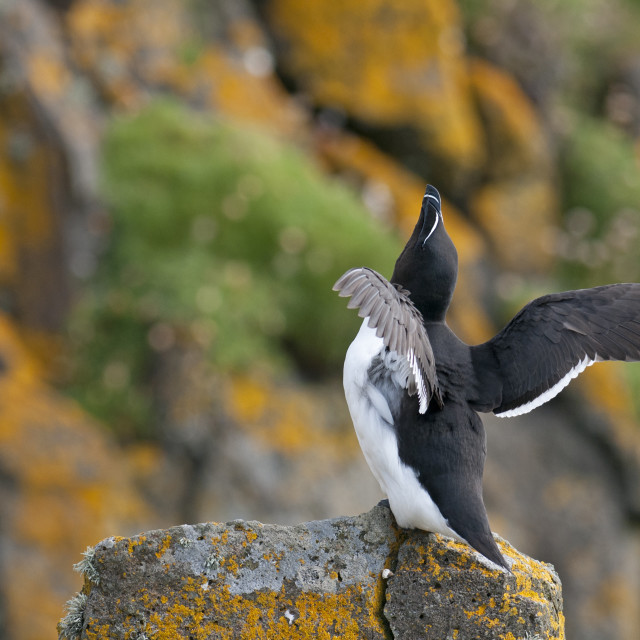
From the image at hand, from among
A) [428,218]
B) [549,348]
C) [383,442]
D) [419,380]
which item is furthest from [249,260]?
[419,380]

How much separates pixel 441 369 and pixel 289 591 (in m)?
0.92

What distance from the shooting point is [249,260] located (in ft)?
23.6

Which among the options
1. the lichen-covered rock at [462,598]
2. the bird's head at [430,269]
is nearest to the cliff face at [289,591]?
the lichen-covered rock at [462,598]

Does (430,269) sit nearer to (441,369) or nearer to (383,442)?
(441,369)

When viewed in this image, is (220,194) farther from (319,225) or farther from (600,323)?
(600,323)

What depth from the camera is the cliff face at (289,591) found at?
3.30m

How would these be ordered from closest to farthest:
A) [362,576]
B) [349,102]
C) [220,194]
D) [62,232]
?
1. [362,576]
2. [62,232]
3. [220,194]
4. [349,102]

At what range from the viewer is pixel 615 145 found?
10.5 m

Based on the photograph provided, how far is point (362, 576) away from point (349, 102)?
6.52 m

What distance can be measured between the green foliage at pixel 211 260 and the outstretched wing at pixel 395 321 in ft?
10.9

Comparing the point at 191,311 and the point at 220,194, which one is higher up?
the point at 220,194

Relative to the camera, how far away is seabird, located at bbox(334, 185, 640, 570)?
328cm

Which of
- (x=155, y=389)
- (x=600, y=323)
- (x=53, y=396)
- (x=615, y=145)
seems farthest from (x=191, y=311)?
(x=615, y=145)

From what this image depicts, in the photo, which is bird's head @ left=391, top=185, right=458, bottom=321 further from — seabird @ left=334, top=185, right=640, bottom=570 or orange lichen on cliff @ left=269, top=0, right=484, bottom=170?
orange lichen on cliff @ left=269, top=0, right=484, bottom=170
